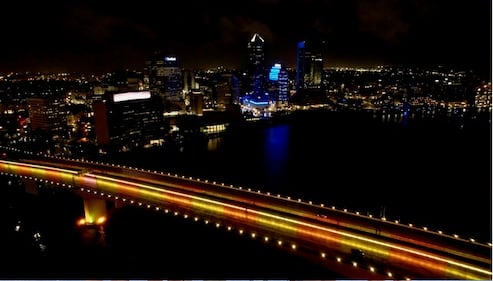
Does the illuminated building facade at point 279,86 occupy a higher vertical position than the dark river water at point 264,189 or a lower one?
higher

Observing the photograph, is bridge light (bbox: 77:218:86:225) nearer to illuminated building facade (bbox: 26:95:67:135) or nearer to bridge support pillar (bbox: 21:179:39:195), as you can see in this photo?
bridge support pillar (bbox: 21:179:39:195)

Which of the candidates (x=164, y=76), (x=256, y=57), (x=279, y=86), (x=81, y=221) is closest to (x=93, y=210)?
(x=81, y=221)

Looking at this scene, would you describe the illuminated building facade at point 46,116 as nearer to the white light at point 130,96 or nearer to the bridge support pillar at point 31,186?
the white light at point 130,96

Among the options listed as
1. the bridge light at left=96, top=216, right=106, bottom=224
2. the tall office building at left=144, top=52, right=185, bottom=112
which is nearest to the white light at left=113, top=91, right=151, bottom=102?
the bridge light at left=96, top=216, right=106, bottom=224

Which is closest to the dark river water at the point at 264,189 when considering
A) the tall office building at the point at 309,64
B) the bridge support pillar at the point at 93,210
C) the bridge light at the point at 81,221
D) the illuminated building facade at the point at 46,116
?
the bridge light at the point at 81,221

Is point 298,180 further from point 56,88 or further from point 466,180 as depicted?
point 56,88

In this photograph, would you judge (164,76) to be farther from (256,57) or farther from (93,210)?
(93,210)
